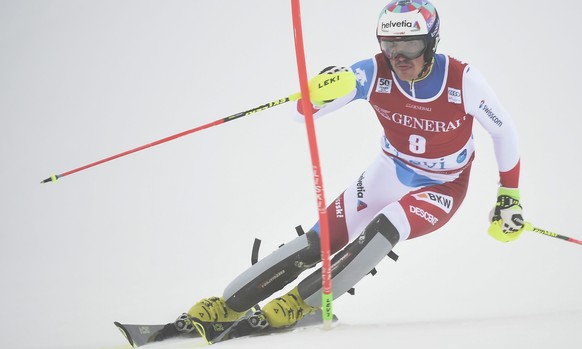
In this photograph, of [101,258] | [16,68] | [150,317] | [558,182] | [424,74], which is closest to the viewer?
[424,74]

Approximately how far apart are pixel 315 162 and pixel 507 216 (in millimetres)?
1194

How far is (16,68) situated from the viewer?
6.66 m

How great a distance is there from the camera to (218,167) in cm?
599

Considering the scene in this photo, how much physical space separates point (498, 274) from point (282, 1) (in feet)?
13.0

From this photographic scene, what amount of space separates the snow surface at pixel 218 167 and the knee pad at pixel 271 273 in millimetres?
354

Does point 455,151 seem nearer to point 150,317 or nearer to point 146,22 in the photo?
point 150,317

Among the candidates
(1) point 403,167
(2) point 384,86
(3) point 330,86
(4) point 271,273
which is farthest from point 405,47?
(4) point 271,273

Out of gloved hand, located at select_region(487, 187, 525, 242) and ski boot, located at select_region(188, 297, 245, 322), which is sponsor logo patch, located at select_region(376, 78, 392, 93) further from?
ski boot, located at select_region(188, 297, 245, 322)

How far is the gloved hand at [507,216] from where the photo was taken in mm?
3389

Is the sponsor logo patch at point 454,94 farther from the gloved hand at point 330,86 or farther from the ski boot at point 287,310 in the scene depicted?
the ski boot at point 287,310

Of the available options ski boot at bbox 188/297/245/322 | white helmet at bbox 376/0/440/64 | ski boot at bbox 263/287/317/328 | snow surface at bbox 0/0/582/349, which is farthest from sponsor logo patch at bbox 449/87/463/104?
ski boot at bbox 188/297/245/322

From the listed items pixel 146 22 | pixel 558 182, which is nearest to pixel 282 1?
pixel 146 22

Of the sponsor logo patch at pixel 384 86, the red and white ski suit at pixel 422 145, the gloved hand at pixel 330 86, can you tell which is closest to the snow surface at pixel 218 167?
the red and white ski suit at pixel 422 145

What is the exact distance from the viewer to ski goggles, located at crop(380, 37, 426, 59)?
3.09m
